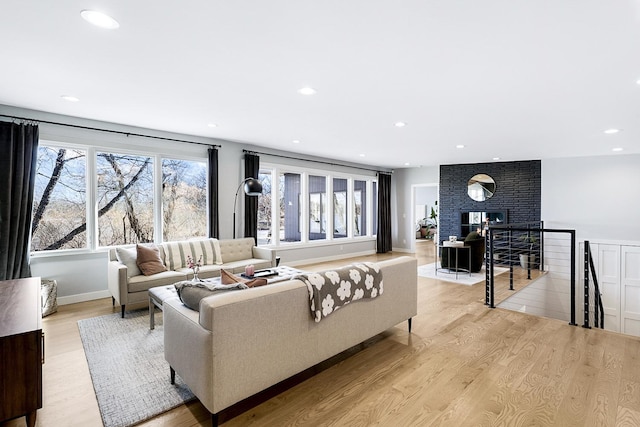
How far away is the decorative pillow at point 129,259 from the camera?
13.5ft

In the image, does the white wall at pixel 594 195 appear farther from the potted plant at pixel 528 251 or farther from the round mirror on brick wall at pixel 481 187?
the round mirror on brick wall at pixel 481 187

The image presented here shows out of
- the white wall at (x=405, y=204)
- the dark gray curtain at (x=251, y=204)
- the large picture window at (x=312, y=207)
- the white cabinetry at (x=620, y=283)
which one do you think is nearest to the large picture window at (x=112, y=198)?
the dark gray curtain at (x=251, y=204)

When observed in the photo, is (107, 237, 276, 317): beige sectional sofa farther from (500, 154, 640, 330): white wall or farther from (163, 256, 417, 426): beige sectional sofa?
(500, 154, 640, 330): white wall

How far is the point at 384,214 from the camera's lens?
9664 millimetres

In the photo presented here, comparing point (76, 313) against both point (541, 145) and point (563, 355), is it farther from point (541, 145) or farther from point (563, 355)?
point (541, 145)

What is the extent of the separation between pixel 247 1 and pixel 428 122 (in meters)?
3.25

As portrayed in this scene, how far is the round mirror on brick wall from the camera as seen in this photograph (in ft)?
27.8

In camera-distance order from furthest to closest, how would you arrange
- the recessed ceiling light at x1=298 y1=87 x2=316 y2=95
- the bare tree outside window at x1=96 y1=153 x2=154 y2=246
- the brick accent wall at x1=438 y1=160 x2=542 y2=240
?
the brick accent wall at x1=438 y1=160 x2=542 y2=240 < the bare tree outside window at x1=96 y1=153 x2=154 y2=246 < the recessed ceiling light at x1=298 y1=87 x2=316 y2=95

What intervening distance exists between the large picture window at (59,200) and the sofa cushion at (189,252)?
4.00 feet

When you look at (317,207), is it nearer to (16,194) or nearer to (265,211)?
(265,211)

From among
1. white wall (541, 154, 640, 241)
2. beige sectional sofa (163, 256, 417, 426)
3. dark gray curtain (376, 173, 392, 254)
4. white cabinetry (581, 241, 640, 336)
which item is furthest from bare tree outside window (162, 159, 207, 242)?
white cabinetry (581, 241, 640, 336)

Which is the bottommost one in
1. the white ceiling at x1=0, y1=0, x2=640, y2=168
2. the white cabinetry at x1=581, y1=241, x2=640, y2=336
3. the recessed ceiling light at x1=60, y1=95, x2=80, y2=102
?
the white cabinetry at x1=581, y1=241, x2=640, y2=336

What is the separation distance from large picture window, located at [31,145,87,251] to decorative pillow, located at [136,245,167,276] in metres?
1.10

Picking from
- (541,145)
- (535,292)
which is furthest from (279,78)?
(535,292)
